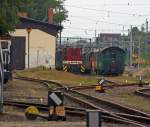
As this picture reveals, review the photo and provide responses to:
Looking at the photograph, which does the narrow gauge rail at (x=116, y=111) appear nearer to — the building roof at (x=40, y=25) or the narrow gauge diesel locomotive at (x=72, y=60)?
the narrow gauge diesel locomotive at (x=72, y=60)

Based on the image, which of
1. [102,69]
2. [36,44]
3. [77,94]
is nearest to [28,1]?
[77,94]

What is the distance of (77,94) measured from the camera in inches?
1026

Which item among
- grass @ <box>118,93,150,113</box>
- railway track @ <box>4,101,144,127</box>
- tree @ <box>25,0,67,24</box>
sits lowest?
grass @ <box>118,93,150,113</box>

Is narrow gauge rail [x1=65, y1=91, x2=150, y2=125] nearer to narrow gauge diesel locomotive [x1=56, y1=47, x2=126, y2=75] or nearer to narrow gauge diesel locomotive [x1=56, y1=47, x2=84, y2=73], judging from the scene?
narrow gauge diesel locomotive [x1=56, y1=47, x2=126, y2=75]

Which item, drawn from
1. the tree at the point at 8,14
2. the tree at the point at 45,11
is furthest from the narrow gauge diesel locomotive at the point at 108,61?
the tree at the point at 45,11

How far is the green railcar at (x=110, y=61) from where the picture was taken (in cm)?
5562

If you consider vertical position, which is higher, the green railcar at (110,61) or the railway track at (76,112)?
→ the green railcar at (110,61)

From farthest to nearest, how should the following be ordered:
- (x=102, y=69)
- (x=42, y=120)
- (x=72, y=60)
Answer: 1. (x=72, y=60)
2. (x=102, y=69)
3. (x=42, y=120)

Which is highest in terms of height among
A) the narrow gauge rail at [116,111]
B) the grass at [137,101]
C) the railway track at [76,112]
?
the railway track at [76,112]

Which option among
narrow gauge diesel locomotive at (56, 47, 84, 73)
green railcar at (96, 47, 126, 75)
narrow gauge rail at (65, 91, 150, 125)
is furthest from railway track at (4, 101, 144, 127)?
narrow gauge diesel locomotive at (56, 47, 84, 73)

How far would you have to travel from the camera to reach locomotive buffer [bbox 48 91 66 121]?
14.4 meters

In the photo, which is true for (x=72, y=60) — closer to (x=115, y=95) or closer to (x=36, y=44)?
(x=36, y=44)

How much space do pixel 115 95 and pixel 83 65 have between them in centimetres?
3311

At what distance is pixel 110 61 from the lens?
→ 56.5 m
